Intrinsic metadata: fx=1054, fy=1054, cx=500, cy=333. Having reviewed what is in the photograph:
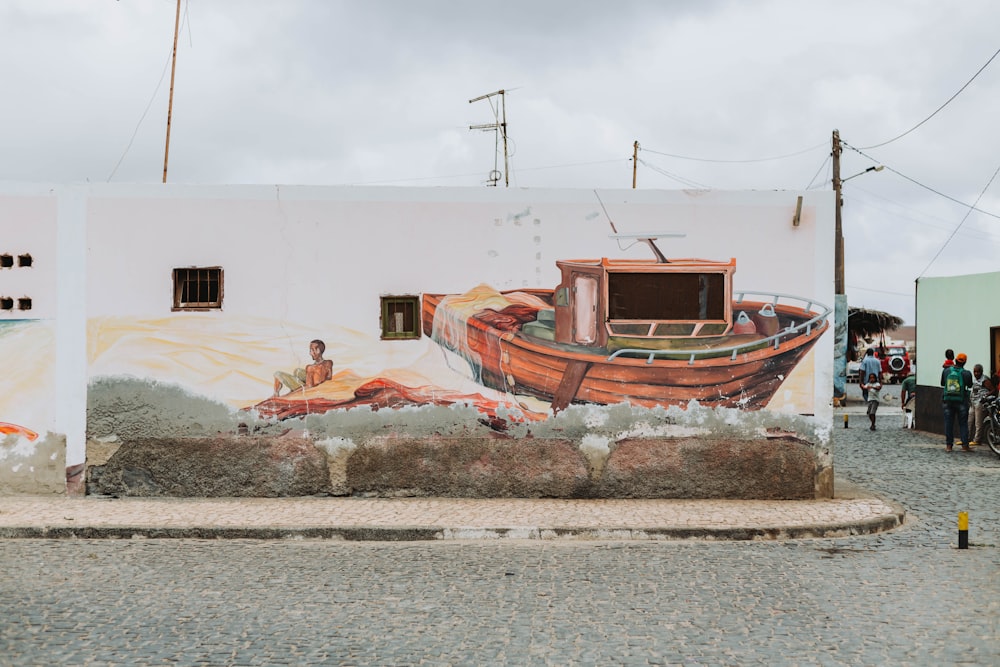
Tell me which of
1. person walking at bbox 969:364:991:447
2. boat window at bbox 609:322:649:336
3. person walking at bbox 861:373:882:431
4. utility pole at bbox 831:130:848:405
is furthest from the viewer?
utility pole at bbox 831:130:848:405

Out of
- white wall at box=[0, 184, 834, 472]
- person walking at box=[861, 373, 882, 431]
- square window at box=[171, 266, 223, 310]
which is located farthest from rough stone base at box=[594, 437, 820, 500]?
person walking at box=[861, 373, 882, 431]

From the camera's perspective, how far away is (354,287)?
474 inches

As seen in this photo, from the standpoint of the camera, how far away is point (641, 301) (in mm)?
11992

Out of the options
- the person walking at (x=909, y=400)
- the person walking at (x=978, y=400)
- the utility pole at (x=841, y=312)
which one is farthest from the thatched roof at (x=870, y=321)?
the person walking at (x=978, y=400)

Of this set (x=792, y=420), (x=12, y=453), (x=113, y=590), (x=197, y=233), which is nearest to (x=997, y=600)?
(x=792, y=420)

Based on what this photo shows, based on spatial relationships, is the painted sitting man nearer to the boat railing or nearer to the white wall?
the white wall

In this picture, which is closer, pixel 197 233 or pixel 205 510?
pixel 205 510

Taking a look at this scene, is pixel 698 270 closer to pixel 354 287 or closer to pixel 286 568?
pixel 354 287

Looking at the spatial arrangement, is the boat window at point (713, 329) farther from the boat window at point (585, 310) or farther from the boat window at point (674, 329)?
the boat window at point (585, 310)

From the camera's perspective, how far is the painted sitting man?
12.0m

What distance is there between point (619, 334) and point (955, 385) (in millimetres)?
8955

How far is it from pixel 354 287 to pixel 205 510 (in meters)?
2.95

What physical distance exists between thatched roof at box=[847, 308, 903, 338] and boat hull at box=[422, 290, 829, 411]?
38.2m

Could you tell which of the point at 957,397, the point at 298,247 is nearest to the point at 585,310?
the point at 298,247
